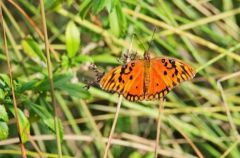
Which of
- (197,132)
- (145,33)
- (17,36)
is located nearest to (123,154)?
(197,132)

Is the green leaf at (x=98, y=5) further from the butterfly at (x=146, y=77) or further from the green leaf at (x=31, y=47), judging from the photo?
the green leaf at (x=31, y=47)

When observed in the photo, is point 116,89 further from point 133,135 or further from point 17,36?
point 17,36

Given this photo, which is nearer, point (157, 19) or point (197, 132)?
point (197, 132)

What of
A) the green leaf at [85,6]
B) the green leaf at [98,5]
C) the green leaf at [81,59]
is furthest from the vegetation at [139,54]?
the green leaf at [98,5]

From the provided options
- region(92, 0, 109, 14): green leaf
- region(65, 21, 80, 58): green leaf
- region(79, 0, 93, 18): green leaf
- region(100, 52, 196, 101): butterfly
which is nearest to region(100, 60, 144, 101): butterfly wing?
region(100, 52, 196, 101): butterfly

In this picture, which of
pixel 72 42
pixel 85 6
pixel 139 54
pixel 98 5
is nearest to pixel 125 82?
pixel 98 5

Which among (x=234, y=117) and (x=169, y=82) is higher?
(x=169, y=82)

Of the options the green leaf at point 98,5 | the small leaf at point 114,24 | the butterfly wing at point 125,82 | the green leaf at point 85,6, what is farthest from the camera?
the small leaf at point 114,24

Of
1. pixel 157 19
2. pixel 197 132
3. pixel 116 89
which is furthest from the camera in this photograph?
pixel 157 19
